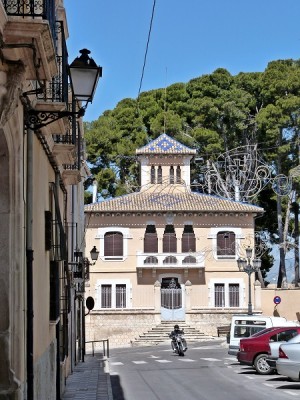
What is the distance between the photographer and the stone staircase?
4938 cm

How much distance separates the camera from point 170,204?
54.0 m

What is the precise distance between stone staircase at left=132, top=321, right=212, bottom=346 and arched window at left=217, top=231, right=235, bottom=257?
5355 mm

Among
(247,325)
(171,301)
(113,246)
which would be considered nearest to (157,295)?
(171,301)

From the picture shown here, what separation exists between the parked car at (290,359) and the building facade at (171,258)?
30648 mm

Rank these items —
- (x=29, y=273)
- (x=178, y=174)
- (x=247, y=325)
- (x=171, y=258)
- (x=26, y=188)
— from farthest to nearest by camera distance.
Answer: (x=178, y=174) → (x=171, y=258) → (x=247, y=325) → (x=26, y=188) → (x=29, y=273)

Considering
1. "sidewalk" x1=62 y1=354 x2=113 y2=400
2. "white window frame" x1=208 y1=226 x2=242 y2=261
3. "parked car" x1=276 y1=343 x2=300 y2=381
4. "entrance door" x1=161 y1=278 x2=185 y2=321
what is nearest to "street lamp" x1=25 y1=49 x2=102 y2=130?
"sidewalk" x1=62 y1=354 x2=113 y2=400

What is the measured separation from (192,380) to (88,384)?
13.5 feet

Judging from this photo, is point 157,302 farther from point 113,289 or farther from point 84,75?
point 84,75

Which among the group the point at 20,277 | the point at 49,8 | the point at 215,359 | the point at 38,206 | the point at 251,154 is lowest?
the point at 215,359

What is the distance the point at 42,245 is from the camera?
12461 mm

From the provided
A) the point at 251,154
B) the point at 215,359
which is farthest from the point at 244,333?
the point at 251,154

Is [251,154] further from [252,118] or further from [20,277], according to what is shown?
[20,277]

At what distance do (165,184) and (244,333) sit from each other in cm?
2578

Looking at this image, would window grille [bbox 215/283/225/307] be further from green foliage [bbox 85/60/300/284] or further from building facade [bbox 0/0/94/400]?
building facade [bbox 0/0/94/400]
